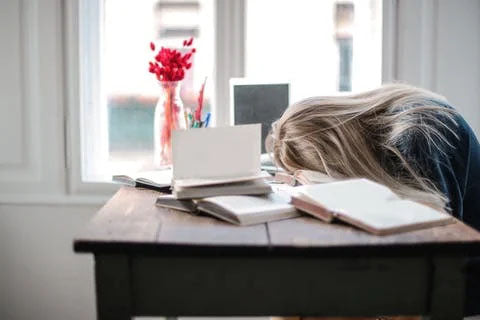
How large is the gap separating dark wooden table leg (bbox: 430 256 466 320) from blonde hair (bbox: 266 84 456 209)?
0.30 metres

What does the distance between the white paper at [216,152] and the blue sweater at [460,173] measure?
339mm

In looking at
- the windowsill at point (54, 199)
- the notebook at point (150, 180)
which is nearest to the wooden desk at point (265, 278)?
the notebook at point (150, 180)

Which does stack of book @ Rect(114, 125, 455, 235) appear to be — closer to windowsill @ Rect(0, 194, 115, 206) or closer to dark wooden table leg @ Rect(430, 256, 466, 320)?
dark wooden table leg @ Rect(430, 256, 466, 320)

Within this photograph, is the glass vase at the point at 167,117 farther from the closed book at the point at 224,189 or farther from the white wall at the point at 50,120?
the closed book at the point at 224,189

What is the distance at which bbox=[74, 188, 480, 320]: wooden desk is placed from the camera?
1.09 m

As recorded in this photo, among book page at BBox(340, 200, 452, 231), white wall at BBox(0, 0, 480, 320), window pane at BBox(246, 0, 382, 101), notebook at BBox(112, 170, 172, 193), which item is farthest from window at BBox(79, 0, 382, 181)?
book page at BBox(340, 200, 452, 231)

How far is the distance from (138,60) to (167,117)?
0.48m

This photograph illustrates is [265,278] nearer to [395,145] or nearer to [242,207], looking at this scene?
[242,207]

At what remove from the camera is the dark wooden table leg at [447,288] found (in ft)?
3.58

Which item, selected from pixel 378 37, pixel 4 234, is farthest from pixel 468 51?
pixel 4 234

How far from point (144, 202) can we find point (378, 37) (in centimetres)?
120

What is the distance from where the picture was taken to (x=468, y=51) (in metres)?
2.26

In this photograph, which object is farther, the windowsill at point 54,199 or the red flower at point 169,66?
the windowsill at point 54,199

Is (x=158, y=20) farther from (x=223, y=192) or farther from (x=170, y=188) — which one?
(x=223, y=192)
